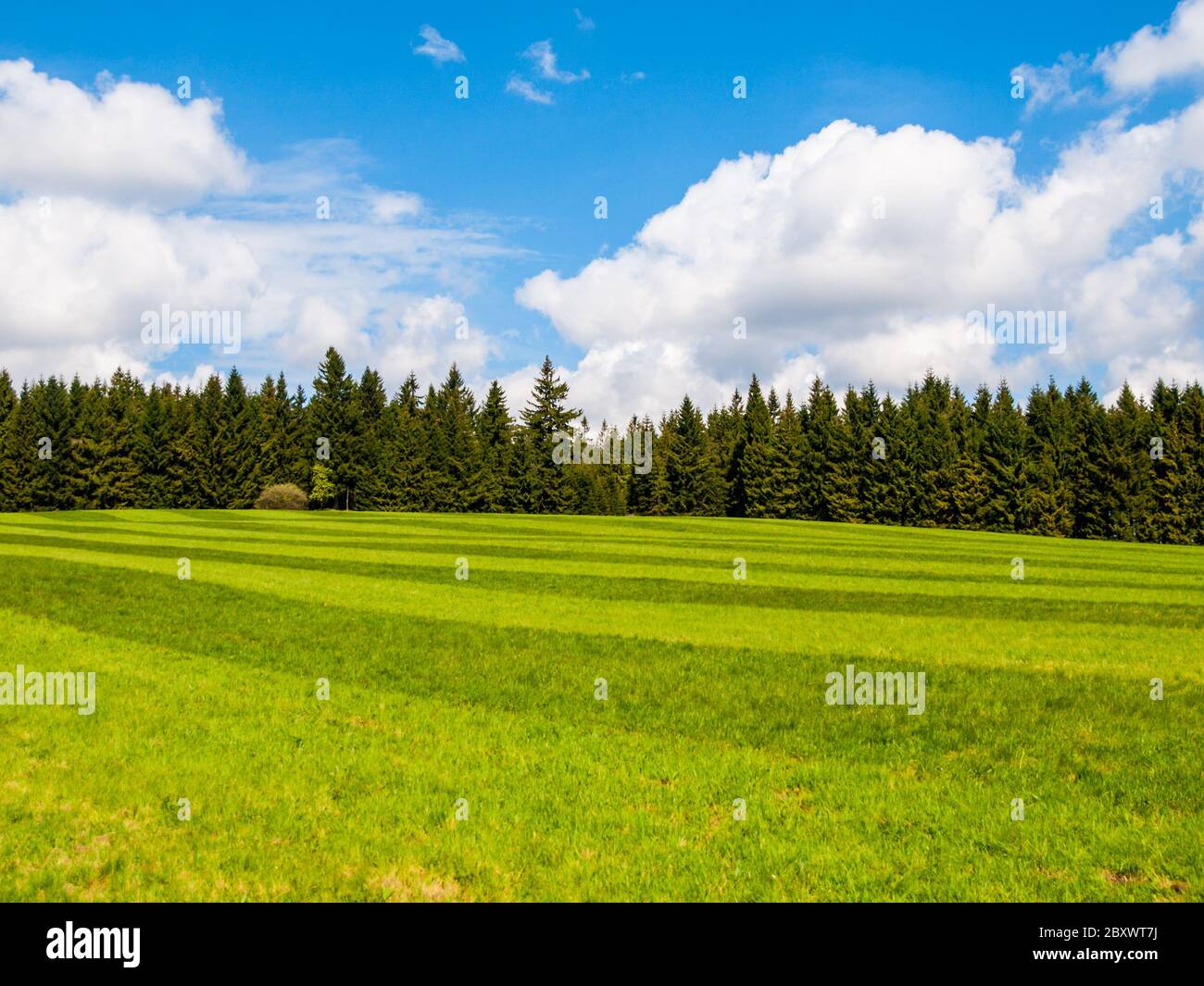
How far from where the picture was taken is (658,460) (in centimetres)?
11262

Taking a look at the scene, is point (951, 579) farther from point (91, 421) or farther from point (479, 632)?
point (91, 421)

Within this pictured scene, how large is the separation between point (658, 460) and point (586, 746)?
101 meters

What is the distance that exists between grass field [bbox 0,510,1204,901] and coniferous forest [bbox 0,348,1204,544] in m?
68.0

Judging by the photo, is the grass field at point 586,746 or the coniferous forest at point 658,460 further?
the coniferous forest at point 658,460

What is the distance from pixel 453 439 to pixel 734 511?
41009 mm

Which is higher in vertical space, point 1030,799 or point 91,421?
point 91,421

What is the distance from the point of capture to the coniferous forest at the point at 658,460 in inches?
3388

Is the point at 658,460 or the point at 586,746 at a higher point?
the point at 658,460

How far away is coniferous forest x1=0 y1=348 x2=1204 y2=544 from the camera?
86.1 metres

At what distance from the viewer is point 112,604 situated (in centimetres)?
2219

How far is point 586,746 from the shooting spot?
1187 centimetres

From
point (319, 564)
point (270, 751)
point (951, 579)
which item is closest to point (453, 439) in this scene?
point (319, 564)

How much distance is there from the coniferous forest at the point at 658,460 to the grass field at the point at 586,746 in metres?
68.0

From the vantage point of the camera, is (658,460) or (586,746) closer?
(586,746)
